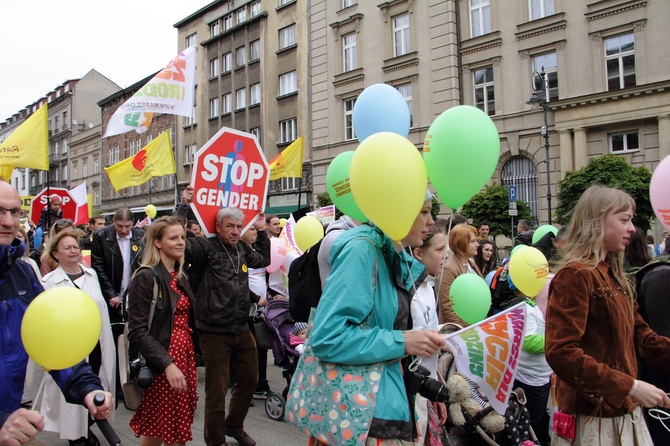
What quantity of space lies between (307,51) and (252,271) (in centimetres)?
2254

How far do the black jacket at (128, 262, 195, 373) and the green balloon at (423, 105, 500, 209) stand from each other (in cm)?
204

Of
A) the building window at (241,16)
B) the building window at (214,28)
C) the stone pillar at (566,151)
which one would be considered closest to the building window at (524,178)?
the stone pillar at (566,151)

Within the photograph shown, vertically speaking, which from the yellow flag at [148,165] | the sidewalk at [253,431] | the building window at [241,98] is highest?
the building window at [241,98]

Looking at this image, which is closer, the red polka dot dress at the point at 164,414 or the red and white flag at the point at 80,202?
the red polka dot dress at the point at 164,414

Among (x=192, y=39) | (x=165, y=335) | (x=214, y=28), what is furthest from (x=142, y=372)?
(x=192, y=39)

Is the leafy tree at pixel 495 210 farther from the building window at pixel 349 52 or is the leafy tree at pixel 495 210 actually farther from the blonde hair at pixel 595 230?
the blonde hair at pixel 595 230

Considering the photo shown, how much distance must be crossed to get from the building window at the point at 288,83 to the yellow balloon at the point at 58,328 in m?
26.5

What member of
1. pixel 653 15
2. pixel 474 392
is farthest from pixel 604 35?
pixel 474 392

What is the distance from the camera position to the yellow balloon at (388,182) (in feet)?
7.33

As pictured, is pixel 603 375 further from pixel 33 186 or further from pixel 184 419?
pixel 33 186

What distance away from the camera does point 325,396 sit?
2102mm

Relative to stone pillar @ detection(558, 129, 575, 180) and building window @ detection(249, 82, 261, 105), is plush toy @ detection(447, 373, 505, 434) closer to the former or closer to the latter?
stone pillar @ detection(558, 129, 575, 180)

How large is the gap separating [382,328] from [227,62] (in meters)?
33.3

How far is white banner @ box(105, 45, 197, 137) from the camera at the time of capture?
9094mm
